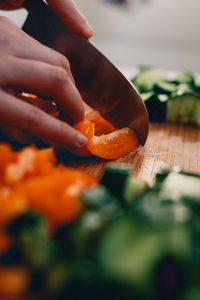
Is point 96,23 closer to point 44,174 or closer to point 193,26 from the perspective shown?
point 193,26

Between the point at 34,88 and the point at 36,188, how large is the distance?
51cm

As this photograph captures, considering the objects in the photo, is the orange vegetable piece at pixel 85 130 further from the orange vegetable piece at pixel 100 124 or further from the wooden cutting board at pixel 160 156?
the orange vegetable piece at pixel 100 124

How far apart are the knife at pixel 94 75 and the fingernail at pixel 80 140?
0.31 m

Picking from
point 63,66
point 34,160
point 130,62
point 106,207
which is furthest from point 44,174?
point 130,62

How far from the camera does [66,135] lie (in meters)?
1.28

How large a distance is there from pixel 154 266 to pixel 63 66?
0.90m

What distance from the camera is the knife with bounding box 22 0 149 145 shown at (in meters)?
1.53

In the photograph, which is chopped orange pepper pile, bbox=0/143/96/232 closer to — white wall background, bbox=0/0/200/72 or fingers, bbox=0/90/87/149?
fingers, bbox=0/90/87/149

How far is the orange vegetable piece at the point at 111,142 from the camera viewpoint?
4.63 ft

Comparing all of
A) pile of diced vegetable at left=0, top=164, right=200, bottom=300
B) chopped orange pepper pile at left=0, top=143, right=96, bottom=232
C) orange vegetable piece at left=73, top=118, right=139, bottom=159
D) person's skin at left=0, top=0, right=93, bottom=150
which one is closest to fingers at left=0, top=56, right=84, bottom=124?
person's skin at left=0, top=0, right=93, bottom=150

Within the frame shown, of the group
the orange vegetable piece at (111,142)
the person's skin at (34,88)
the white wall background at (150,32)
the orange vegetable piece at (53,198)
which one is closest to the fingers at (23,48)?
the person's skin at (34,88)

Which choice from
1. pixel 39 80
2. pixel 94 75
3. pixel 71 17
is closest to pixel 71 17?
pixel 71 17

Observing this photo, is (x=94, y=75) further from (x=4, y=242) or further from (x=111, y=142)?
(x=4, y=242)

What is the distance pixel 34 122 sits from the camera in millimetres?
1248
